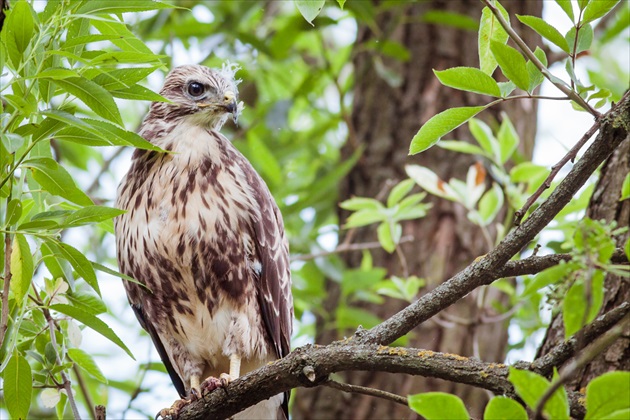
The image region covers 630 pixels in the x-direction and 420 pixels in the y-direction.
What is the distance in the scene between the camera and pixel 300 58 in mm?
7891

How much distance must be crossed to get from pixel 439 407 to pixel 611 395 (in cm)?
33

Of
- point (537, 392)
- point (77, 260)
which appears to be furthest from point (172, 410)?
point (537, 392)

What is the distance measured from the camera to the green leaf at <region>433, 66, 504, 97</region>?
222 cm

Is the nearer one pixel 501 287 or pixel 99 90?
pixel 99 90

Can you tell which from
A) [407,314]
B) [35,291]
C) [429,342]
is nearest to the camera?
[407,314]

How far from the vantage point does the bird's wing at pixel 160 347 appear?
14.1 ft

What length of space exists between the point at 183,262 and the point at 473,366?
75.5 inches

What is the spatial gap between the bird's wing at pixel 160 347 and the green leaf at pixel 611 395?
9.81 feet

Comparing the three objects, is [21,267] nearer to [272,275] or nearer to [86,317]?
[86,317]

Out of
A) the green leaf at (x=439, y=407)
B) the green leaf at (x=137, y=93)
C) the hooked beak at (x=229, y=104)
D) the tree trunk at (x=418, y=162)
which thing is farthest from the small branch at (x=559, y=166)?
the tree trunk at (x=418, y=162)

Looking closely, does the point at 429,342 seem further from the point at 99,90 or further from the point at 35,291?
the point at 99,90

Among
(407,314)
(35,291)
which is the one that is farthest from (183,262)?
(407,314)

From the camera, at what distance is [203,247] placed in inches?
154

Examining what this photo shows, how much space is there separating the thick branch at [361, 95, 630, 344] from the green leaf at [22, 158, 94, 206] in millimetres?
965
